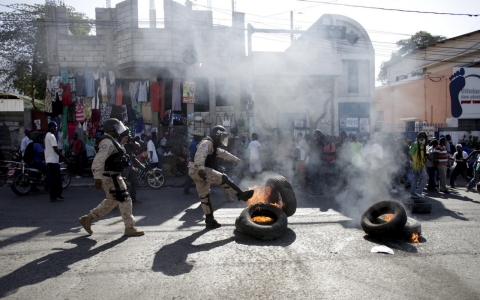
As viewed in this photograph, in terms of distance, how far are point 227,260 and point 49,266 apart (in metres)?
2.11

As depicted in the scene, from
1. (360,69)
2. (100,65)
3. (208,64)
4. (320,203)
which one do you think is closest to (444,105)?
(360,69)

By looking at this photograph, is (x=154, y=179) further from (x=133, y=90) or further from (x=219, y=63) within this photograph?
(x=219, y=63)

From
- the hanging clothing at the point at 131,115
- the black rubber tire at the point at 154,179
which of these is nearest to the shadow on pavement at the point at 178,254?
the black rubber tire at the point at 154,179

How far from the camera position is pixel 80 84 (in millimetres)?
14820

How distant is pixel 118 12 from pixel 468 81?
20690 mm

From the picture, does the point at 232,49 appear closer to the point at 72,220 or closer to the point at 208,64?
the point at 208,64

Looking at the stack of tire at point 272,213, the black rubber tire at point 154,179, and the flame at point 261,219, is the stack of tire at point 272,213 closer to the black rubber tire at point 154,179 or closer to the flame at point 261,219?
the flame at point 261,219

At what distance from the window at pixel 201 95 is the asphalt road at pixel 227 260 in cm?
903

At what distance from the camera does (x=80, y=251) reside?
4969 mm

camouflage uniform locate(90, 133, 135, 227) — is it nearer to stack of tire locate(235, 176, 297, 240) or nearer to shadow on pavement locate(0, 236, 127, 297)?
shadow on pavement locate(0, 236, 127, 297)

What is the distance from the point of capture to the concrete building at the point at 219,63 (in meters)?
14.4

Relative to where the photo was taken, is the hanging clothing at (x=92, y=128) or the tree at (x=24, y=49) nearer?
the hanging clothing at (x=92, y=128)

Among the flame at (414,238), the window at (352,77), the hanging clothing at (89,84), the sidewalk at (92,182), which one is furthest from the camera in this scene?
the window at (352,77)

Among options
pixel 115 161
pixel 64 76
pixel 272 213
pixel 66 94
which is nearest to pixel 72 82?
pixel 64 76
